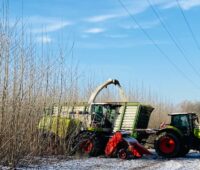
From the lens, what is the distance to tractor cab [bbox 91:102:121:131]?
1538 centimetres

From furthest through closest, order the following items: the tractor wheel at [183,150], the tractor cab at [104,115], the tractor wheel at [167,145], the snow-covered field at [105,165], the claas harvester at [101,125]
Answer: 1. the tractor cab at [104,115]
2. the tractor wheel at [183,150]
3. the tractor wheel at [167,145]
4. the claas harvester at [101,125]
5. the snow-covered field at [105,165]

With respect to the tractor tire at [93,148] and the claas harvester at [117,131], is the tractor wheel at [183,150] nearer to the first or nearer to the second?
the claas harvester at [117,131]

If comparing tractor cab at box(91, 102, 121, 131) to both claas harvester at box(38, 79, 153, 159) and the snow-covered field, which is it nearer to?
claas harvester at box(38, 79, 153, 159)

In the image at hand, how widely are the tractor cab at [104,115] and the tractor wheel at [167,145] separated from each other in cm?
165

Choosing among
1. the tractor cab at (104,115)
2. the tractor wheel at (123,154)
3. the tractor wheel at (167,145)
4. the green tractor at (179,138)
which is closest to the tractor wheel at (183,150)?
the green tractor at (179,138)

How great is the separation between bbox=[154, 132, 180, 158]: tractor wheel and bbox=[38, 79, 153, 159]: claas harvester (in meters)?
0.92

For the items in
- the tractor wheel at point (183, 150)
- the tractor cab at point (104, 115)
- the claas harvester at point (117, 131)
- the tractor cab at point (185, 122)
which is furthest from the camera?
the tractor cab at point (104, 115)

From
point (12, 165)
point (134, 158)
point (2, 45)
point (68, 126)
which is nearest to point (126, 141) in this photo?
point (134, 158)

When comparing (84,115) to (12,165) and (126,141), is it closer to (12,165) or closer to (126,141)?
(126,141)

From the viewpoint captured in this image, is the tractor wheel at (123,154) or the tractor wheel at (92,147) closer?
the tractor wheel at (123,154)

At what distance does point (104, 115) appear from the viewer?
51.1 feet

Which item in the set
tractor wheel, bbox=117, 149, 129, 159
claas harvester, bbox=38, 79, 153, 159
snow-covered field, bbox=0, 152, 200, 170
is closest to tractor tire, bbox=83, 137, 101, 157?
claas harvester, bbox=38, 79, 153, 159

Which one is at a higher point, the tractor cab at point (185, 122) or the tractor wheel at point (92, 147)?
the tractor cab at point (185, 122)

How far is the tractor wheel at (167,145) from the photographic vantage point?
578 inches
